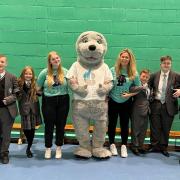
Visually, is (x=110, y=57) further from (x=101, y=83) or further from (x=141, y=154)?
(x=141, y=154)

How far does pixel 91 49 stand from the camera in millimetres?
4324

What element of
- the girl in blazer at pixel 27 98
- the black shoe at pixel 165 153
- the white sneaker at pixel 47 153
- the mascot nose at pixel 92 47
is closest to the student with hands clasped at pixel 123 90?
the mascot nose at pixel 92 47

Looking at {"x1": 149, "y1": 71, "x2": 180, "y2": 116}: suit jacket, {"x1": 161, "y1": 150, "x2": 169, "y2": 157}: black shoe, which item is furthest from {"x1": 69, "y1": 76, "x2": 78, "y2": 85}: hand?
{"x1": 161, "y1": 150, "x2": 169, "y2": 157}: black shoe

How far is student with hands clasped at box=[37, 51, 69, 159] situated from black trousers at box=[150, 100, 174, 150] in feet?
3.87

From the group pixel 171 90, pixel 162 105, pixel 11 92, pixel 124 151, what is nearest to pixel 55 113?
pixel 11 92

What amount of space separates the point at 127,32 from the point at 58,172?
2.26m

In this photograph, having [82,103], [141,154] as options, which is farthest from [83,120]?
[141,154]

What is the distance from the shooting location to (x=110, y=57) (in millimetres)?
5203

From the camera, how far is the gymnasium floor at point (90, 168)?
3.92 meters

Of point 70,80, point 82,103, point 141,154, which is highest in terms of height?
point 70,80

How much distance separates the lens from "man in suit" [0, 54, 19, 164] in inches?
166

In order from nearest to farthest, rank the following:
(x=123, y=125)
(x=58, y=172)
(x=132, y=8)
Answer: (x=58, y=172), (x=123, y=125), (x=132, y=8)

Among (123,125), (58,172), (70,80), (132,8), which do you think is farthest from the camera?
(132,8)

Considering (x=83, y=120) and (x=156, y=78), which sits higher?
(x=156, y=78)
